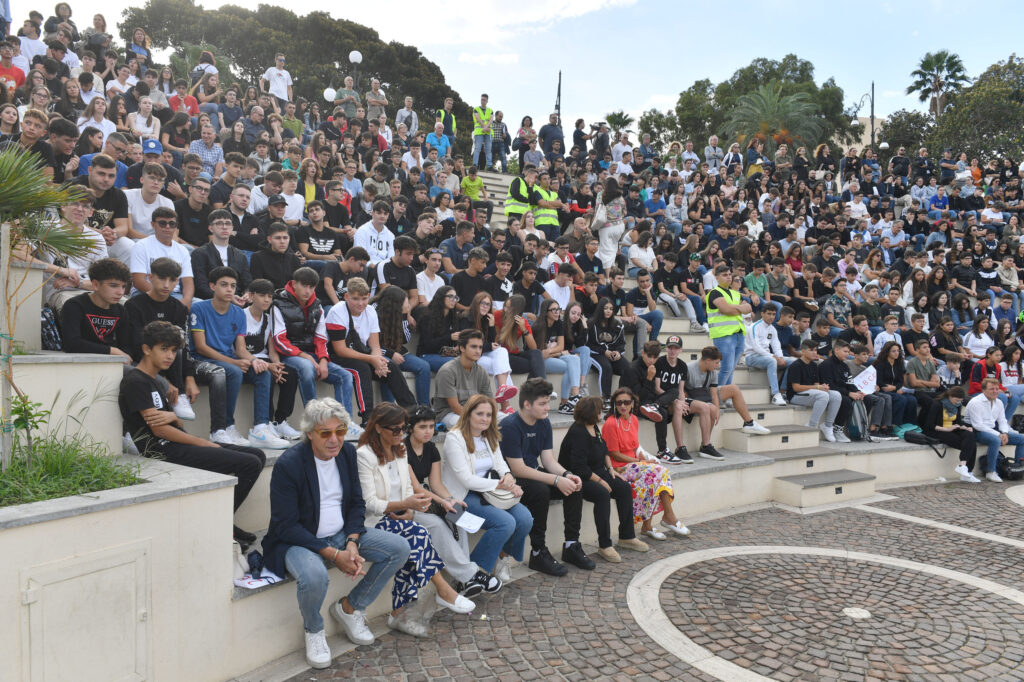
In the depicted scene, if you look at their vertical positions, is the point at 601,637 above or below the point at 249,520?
below

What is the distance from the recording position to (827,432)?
10000 millimetres

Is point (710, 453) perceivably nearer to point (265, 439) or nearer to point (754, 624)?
point (754, 624)

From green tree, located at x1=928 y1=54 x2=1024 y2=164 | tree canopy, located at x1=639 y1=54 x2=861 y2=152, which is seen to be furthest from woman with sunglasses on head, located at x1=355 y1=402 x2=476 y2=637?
tree canopy, located at x1=639 y1=54 x2=861 y2=152

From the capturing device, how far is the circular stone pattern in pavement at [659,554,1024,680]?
14.0 ft

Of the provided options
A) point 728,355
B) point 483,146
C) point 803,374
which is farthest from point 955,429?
point 483,146

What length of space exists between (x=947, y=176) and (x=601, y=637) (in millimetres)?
21542

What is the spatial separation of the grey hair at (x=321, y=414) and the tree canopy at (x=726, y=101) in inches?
1494

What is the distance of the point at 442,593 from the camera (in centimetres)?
484

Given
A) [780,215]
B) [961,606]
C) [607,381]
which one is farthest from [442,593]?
[780,215]

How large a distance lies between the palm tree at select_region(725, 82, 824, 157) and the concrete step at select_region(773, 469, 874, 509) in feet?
84.4

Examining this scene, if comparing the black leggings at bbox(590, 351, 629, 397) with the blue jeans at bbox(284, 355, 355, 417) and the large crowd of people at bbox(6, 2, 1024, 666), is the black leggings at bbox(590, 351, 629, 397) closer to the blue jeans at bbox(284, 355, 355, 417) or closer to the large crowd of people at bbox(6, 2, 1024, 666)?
the large crowd of people at bbox(6, 2, 1024, 666)

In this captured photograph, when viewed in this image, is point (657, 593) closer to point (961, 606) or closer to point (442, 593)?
point (442, 593)

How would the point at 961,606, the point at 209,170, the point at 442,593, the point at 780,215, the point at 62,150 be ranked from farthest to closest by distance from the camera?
the point at 780,215, the point at 209,170, the point at 62,150, the point at 961,606, the point at 442,593

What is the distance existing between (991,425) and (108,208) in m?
11.7
